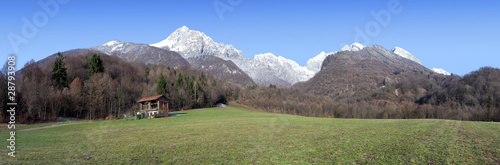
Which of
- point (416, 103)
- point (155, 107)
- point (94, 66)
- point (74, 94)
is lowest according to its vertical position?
point (416, 103)

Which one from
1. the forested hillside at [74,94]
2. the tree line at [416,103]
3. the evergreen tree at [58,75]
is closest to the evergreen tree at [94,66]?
the forested hillside at [74,94]

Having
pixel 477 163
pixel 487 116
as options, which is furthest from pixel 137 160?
pixel 487 116

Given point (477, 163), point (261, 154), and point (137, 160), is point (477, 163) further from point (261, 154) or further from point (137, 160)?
point (137, 160)

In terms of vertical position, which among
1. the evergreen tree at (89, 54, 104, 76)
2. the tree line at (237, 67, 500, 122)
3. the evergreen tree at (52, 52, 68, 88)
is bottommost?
the tree line at (237, 67, 500, 122)

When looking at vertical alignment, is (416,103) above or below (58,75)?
below

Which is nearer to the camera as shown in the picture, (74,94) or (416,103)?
(74,94)

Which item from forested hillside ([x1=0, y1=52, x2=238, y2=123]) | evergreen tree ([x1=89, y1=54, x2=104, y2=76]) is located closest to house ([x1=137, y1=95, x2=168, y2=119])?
forested hillside ([x1=0, y1=52, x2=238, y2=123])

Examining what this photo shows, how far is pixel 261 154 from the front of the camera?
13742 mm

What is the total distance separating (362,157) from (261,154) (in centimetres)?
529

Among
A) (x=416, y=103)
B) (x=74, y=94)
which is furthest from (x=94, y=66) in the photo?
(x=416, y=103)

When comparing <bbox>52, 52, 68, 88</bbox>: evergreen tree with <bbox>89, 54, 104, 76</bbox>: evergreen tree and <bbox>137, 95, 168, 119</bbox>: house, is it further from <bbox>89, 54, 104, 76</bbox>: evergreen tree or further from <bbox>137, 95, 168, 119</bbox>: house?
<bbox>137, 95, 168, 119</bbox>: house

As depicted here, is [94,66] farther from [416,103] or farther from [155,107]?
[416,103]

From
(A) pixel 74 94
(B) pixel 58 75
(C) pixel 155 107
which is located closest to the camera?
(C) pixel 155 107

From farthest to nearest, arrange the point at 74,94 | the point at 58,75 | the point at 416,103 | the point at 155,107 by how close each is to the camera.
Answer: the point at 416,103 → the point at 58,75 → the point at 74,94 → the point at 155,107
